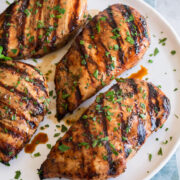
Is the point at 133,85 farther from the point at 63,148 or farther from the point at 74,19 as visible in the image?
the point at 74,19

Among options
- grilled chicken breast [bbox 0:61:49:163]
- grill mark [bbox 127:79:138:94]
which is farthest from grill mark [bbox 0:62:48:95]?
grill mark [bbox 127:79:138:94]

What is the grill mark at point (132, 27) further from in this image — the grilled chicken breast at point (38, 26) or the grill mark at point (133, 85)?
the grilled chicken breast at point (38, 26)

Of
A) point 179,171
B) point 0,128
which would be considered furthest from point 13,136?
point 179,171

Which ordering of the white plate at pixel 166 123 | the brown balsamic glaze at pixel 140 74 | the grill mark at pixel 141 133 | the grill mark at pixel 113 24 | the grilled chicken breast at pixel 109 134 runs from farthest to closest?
the brown balsamic glaze at pixel 140 74 → the grill mark at pixel 113 24 → the white plate at pixel 166 123 → the grill mark at pixel 141 133 → the grilled chicken breast at pixel 109 134

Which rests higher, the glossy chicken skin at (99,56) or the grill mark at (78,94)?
the glossy chicken skin at (99,56)

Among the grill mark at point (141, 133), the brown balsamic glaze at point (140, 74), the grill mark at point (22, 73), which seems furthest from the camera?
the brown balsamic glaze at point (140, 74)

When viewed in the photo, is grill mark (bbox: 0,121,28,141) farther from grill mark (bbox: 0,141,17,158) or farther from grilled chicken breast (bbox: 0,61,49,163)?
grill mark (bbox: 0,141,17,158)

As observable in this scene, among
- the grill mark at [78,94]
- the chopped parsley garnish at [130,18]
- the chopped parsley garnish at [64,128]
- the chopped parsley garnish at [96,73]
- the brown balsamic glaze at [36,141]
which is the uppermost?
the chopped parsley garnish at [130,18]

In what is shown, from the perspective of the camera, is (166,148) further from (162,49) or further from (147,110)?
(162,49)

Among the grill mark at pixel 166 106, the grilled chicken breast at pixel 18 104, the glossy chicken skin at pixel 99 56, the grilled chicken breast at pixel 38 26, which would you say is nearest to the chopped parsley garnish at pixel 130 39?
the glossy chicken skin at pixel 99 56
